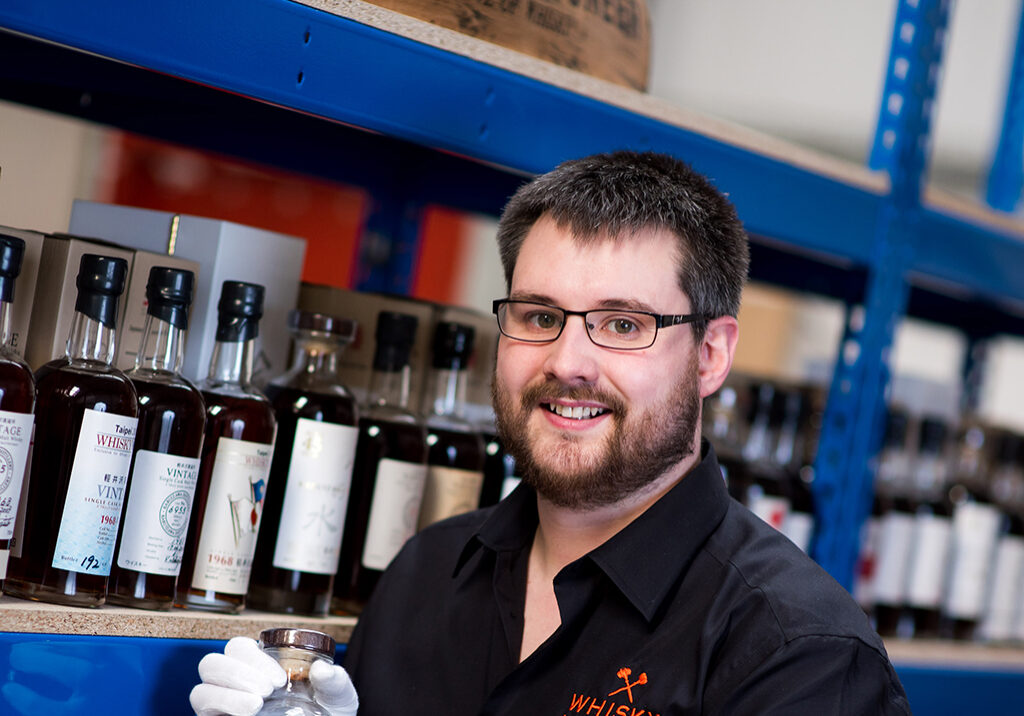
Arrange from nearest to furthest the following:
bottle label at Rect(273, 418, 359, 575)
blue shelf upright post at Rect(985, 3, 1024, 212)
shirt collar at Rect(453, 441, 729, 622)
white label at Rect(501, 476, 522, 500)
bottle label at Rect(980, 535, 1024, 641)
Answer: shirt collar at Rect(453, 441, 729, 622) → bottle label at Rect(273, 418, 359, 575) → white label at Rect(501, 476, 522, 500) → bottle label at Rect(980, 535, 1024, 641) → blue shelf upright post at Rect(985, 3, 1024, 212)

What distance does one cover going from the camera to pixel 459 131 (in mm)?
1191

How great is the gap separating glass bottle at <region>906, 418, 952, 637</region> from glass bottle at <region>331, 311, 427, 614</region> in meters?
0.93

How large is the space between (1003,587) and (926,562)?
0.24 m

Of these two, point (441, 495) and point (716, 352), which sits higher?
point (716, 352)

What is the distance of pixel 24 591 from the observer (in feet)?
3.34

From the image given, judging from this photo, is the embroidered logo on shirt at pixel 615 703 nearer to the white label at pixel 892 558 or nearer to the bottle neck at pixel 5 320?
the bottle neck at pixel 5 320

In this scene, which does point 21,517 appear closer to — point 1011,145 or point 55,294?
point 55,294

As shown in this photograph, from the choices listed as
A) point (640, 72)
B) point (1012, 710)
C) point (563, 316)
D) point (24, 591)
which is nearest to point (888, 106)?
point (640, 72)

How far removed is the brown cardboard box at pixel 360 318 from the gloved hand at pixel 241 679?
443mm

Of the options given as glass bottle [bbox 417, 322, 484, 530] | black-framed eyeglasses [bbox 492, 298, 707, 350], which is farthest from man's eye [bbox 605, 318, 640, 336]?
glass bottle [bbox 417, 322, 484, 530]

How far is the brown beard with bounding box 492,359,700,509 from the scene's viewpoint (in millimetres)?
1116

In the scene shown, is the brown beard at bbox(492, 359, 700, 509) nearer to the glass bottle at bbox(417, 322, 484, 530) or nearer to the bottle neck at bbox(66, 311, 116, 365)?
the glass bottle at bbox(417, 322, 484, 530)

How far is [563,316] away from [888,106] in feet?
2.64

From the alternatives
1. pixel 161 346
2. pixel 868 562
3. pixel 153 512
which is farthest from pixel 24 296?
pixel 868 562
